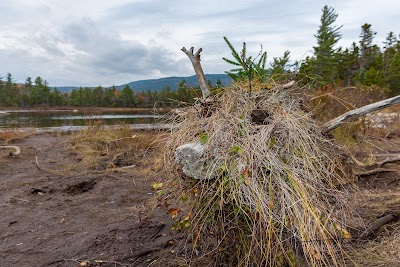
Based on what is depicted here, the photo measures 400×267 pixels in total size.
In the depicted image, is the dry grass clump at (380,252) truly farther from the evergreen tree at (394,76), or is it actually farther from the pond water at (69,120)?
the evergreen tree at (394,76)

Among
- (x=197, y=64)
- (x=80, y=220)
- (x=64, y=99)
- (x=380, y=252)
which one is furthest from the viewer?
(x=64, y=99)

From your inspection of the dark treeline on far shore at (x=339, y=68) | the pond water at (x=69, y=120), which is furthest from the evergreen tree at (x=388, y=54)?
the pond water at (x=69, y=120)

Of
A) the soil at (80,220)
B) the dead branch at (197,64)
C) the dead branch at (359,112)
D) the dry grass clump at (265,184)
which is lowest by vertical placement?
the soil at (80,220)

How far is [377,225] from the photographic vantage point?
123 inches

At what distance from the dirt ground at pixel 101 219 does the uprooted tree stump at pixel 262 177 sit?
0.69 meters

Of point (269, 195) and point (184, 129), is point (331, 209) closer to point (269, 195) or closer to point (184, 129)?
point (269, 195)

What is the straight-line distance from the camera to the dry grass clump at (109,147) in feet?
25.0

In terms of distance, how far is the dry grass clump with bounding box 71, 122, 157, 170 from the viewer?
763 centimetres

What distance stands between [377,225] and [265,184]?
201cm

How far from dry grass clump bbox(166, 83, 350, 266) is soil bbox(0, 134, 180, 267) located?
87cm

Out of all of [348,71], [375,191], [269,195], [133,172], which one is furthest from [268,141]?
[348,71]

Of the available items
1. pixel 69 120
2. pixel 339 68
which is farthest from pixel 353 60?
pixel 69 120

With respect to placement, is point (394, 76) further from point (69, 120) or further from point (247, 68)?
point (247, 68)

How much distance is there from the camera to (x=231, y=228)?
2113 mm
